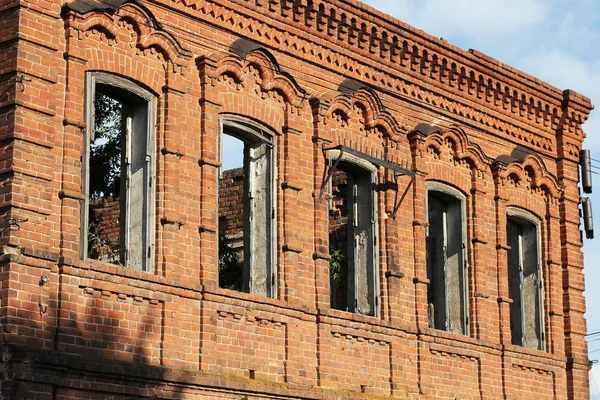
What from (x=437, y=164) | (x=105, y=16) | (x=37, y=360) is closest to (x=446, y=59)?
(x=437, y=164)

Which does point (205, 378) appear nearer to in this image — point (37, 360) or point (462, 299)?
point (37, 360)

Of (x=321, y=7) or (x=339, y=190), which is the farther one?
(x=339, y=190)

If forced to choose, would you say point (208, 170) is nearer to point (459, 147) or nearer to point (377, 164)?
point (377, 164)

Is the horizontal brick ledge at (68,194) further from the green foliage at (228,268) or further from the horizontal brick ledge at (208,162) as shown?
the green foliage at (228,268)

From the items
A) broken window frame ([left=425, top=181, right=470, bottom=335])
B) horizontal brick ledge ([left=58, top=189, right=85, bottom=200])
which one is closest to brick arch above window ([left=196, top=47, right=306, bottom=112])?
horizontal brick ledge ([left=58, top=189, right=85, bottom=200])

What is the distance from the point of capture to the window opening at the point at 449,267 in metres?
21.9

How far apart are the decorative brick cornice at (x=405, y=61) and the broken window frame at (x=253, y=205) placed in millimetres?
1285

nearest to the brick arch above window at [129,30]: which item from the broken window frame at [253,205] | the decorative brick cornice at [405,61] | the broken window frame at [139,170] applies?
the broken window frame at [139,170]

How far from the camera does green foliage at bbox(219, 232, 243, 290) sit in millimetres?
23438

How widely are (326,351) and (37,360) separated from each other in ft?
17.0

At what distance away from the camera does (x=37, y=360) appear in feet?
49.3

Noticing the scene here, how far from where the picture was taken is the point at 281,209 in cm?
1898

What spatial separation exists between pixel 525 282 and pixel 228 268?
5.11 metres

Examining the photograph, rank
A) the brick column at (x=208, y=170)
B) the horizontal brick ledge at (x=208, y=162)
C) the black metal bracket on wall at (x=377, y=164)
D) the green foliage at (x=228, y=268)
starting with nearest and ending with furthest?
1. the brick column at (x=208, y=170)
2. the horizontal brick ledge at (x=208, y=162)
3. the black metal bracket on wall at (x=377, y=164)
4. the green foliage at (x=228, y=268)
